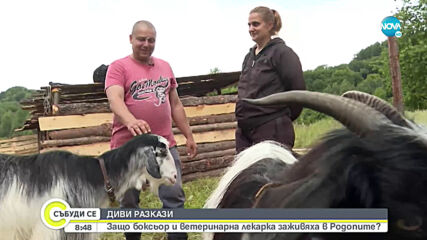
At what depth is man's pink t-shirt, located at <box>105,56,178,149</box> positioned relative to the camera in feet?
14.1

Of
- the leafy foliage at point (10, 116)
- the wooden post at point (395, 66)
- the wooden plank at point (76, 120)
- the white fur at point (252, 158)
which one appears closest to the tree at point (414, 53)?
the wooden post at point (395, 66)

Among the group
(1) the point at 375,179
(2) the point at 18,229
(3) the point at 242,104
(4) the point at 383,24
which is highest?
(4) the point at 383,24

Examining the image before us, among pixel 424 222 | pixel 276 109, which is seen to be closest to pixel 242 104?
pixel 276 109

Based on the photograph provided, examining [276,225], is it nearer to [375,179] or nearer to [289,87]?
[375,179]

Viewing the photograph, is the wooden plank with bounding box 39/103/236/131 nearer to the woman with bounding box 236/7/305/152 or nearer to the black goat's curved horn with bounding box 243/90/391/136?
the woman with bounding box 236/7/305/152

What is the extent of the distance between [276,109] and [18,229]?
2.69m

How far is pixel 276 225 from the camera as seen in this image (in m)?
1.78

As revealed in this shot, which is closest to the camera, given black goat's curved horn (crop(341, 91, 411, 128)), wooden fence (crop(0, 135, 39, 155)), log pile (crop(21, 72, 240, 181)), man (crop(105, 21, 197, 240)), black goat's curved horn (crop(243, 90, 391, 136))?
black goat's curved horn (crop(243, 90, 391, 136))

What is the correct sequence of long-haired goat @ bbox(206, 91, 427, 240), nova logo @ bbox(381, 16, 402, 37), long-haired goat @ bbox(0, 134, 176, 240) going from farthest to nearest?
nova logo @ bbox(381, 16, 402, 37) → long-haired goat @ bbox(0, 134, 176, 240) → long-haired goat @ bbox(206, 91, 427, 240)

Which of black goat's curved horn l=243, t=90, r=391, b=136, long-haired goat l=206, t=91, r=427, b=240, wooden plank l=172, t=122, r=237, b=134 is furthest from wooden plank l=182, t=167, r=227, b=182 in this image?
long-haired goat l=206, t=91, r=427, b=240

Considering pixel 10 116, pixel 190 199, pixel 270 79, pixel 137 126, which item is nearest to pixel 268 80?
pixel 270 79

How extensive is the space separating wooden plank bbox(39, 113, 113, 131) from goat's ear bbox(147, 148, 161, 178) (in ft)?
19.7

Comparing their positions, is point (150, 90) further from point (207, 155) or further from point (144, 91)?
point (207, 155)

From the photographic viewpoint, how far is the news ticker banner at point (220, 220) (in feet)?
5.39
